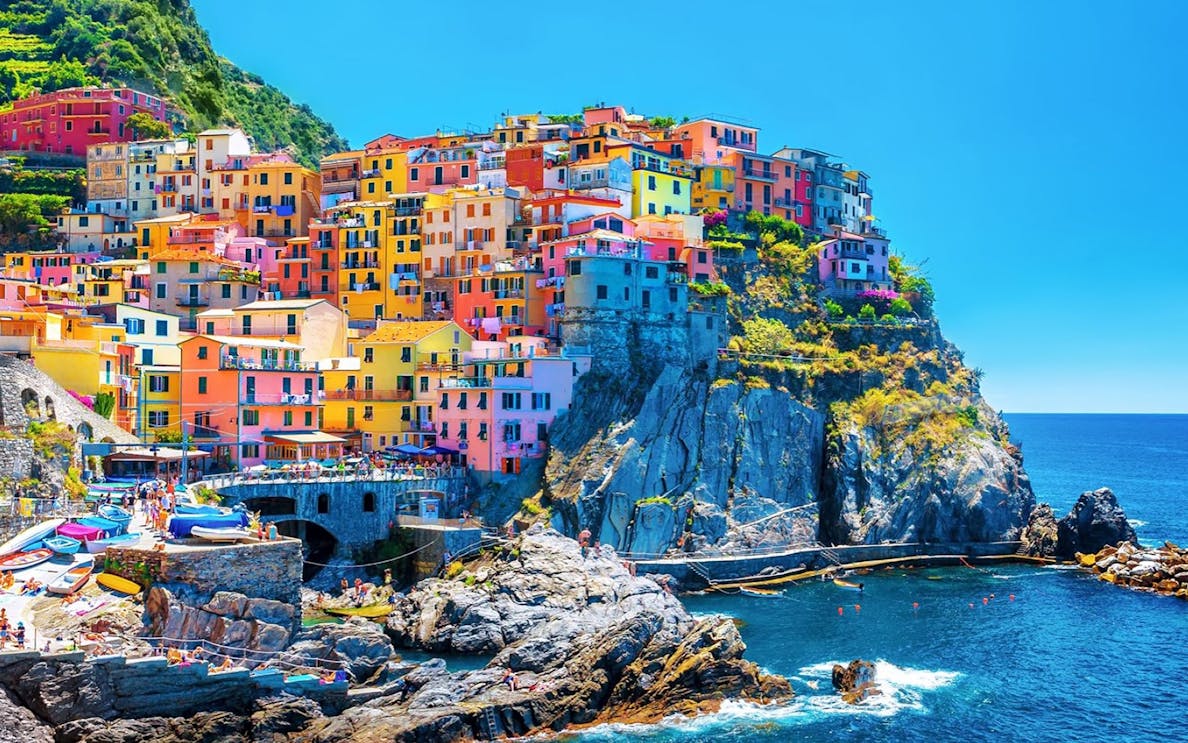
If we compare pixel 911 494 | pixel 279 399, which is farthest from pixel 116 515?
pixel 911 494

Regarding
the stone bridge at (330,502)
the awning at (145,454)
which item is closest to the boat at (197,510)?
the awning at (145,454)

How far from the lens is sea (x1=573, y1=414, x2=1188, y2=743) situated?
54125mm

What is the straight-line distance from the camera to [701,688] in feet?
183

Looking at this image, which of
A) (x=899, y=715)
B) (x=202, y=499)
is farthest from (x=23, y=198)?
(x=899, y=715)

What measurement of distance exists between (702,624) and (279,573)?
17.7 m

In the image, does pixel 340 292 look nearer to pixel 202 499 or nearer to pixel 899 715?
pixel 202 499

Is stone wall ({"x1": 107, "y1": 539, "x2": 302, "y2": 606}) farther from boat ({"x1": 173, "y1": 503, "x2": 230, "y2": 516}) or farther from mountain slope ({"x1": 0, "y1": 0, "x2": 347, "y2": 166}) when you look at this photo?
mountain slope ({"x1": 0, "y1": 0, "x2": 347, "y2": 166})

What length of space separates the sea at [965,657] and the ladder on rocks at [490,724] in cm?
347

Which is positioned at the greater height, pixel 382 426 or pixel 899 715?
pixel 382 426

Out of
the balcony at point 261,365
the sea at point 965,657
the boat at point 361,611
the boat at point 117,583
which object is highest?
the balcony at point 261,365

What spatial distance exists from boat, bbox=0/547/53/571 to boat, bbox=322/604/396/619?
63.2 ft

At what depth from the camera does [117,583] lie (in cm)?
5150

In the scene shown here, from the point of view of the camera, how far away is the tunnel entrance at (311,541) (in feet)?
249

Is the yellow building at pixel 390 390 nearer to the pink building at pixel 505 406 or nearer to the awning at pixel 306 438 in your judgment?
the pink building at pixel 505 406
